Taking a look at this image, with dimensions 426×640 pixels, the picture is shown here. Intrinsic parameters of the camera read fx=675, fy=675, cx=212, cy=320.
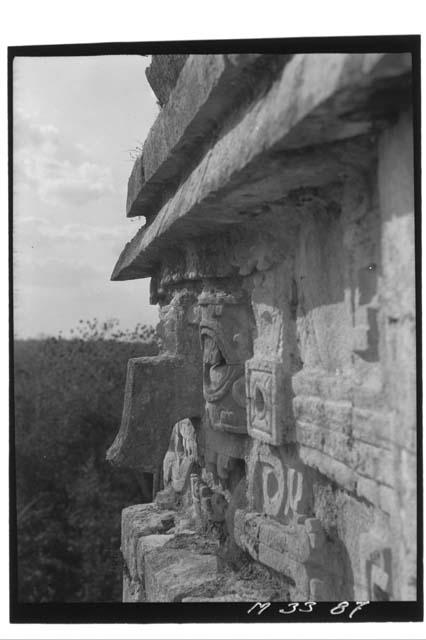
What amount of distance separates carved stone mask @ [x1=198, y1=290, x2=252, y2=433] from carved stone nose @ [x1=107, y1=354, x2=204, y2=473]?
0.86ft

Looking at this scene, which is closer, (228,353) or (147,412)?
(228,353)

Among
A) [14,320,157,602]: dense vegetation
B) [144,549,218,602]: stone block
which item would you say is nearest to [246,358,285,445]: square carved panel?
[144,549,218,602]: stone block

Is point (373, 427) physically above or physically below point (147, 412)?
above

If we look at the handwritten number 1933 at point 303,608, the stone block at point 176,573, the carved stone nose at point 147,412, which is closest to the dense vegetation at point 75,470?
the stone block at point 176,573

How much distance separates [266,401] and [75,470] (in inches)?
299

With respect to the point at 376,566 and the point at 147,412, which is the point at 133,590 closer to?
the point at 147,412

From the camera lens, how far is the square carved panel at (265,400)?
2354 millimetres

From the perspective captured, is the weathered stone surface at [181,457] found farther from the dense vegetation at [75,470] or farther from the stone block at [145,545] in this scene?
the dense vegetation at [75,470]

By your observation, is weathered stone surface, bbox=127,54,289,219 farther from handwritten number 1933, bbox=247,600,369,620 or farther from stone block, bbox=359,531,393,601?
handwritten number 1933, bbox=247,600,369,620

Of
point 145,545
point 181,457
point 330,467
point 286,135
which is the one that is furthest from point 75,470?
point 286,135

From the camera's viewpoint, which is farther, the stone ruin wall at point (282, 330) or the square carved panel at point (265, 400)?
the square carved panel at point (265, 400)

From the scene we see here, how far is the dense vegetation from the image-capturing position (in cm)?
819

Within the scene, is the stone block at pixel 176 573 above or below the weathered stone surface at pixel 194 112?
below

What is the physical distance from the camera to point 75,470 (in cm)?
950
